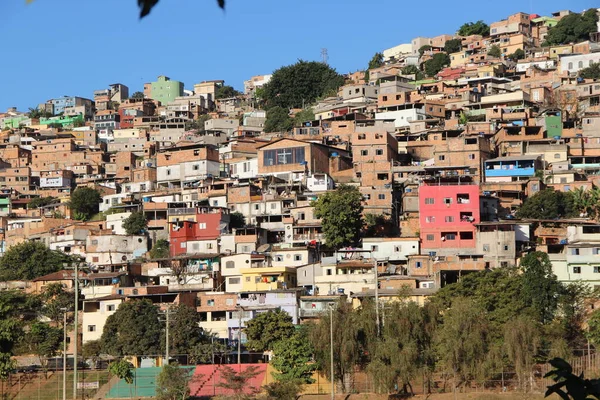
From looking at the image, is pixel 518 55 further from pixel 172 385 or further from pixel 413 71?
pixel 172 385

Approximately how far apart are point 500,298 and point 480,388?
21.0ft

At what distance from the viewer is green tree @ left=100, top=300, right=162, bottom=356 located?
139 feet

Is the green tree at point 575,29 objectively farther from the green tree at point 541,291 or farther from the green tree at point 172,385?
the green tree at point 172,385

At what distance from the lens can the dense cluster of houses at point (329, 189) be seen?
46906 millimetres

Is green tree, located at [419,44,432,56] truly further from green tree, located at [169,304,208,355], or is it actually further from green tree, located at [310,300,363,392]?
green tree, located at [310,300,363,392]

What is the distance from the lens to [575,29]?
9288 centimetres

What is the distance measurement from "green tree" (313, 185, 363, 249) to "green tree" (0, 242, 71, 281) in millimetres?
14445

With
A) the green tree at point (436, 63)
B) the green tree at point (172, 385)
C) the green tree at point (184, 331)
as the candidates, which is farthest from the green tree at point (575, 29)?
the green tree at point (172, 385)

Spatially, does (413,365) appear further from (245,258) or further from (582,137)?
(582,137)

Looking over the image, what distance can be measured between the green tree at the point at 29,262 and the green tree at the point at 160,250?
451 centimetres

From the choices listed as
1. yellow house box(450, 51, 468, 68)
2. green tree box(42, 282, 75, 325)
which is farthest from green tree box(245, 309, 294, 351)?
yellow house box(450, 51, 468, 68)

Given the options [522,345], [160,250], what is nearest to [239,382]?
[522,345]

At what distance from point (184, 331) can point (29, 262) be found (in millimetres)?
15496

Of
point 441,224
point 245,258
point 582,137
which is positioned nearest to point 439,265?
point 441,224
